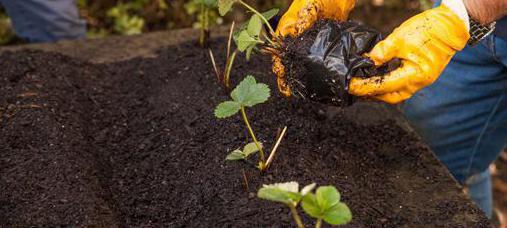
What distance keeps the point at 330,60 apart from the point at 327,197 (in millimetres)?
449

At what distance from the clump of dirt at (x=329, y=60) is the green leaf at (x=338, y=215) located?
43 cm

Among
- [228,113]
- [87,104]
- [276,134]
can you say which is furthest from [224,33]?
[228,113]

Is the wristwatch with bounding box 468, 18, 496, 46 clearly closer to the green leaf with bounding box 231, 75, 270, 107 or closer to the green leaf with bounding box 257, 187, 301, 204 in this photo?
the green leaf with bounding box 231, 75, 270, 107

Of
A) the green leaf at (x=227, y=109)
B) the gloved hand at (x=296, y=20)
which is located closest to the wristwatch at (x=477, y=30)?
the gloved hand at (x=296, y=20)

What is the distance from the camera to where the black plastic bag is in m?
1.31

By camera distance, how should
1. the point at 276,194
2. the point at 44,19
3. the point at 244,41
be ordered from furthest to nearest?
1. the point at 44,19
2. the point at 244,41
3. the point at 276,194

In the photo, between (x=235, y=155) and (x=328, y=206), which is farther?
(x=235, y=155)

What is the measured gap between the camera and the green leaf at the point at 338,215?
947mm

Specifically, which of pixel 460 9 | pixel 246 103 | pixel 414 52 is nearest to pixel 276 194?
pixel 246 103

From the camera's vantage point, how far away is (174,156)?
1.48 m

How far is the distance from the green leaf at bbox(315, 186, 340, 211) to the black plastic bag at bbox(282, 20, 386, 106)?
0.42 m

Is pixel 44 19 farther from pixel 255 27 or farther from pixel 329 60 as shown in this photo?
pixel 329 60

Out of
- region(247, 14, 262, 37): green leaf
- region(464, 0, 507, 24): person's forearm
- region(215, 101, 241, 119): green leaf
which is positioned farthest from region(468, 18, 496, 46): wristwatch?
region(215, 101, 241, 119): green leaf

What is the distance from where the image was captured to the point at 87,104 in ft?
5.63
